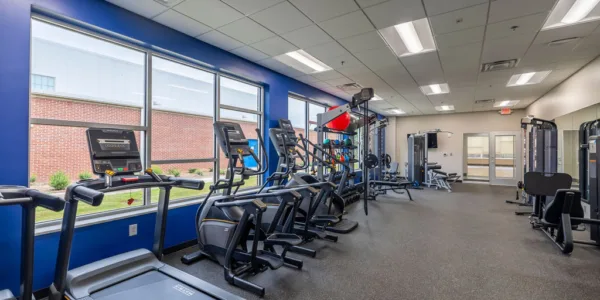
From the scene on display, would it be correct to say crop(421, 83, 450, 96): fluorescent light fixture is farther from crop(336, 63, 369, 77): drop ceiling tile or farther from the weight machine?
the weight machine

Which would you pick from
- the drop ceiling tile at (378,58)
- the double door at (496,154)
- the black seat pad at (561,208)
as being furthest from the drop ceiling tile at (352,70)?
the double door at (496,154)

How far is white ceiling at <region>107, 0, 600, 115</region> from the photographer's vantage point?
2.98 m

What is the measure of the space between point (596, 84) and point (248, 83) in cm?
602

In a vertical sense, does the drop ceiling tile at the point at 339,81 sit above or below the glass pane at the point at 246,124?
above

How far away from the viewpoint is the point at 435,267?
3.04 m

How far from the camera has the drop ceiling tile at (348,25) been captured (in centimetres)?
322

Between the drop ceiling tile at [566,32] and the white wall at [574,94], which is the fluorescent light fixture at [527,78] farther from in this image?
the drop ceiling tile at [566,32]

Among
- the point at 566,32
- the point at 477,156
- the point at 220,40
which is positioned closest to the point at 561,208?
the point at 566,32

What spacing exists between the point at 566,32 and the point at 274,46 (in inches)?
160

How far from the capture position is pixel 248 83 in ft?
16.4

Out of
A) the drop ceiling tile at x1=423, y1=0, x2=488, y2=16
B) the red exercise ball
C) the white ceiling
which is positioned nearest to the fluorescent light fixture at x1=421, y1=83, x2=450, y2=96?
the white ceiling

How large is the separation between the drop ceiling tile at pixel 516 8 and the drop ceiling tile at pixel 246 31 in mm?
2704

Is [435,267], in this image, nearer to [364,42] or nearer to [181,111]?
[364,42]

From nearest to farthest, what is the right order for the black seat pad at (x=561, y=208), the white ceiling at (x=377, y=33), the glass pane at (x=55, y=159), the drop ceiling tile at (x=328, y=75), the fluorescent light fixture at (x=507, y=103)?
the glass pane at (x=55, y=159), the white ceiling at (x=377, y=33), the black seat pad at (x=561, y=208), the drop ceiling tile at (x=328, y=75), the fluorescent light fixture at (x=507, y=103)
